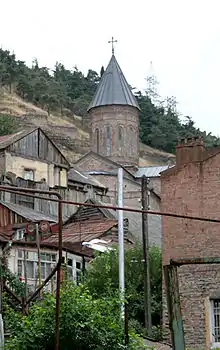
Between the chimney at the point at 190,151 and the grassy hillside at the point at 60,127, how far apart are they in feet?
199

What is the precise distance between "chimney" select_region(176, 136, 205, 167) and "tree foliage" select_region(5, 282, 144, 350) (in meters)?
9.91

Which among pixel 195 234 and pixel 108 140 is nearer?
pixel 195 234

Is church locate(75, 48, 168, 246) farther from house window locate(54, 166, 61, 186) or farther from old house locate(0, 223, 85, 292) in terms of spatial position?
old house locate(0, 223, 85, 292)

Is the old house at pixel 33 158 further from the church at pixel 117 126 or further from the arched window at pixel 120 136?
the arched window at pixel 120 136

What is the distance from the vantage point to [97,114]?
240 feet

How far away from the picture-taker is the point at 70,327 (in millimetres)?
14273

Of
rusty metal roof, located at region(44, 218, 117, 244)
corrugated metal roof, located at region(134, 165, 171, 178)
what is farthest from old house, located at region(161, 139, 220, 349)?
corrugated metal roof, located at region(134, 165, 171, 178)

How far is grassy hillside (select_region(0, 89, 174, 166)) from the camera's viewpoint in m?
89.4

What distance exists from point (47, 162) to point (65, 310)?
32794 millimetres

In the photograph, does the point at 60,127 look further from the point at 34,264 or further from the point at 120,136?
the point at 34,264

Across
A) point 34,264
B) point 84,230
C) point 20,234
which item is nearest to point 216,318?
point 34,264

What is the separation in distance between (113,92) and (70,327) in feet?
196

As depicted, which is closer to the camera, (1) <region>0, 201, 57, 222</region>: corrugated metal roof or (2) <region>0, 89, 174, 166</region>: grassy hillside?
(1) <region>0, 201, 57, 222</region>: corrugated metal roof

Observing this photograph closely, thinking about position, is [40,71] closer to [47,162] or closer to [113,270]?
[47,162]
